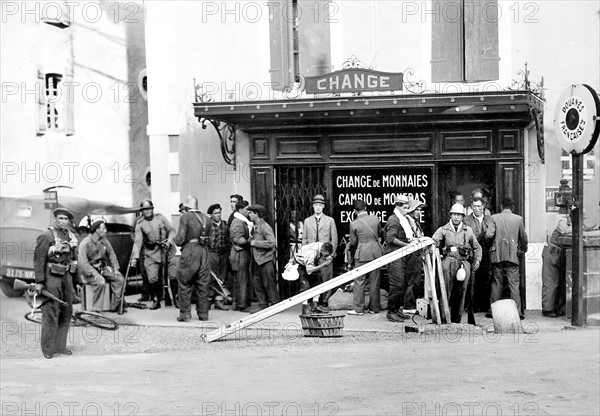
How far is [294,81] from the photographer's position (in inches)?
544

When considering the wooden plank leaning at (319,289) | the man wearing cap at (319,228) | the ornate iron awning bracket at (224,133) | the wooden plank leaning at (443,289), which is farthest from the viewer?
the ornate iron awning bracket at (224,133)

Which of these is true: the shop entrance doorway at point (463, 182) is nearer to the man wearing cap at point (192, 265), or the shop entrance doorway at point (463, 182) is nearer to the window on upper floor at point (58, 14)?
the man wearing cap at point (192, 265)

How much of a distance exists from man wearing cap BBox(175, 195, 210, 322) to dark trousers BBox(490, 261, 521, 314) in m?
4.18

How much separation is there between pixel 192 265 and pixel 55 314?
8.20 ft

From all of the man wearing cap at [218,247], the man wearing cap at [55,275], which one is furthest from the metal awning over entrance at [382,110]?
the man wearing cap at [55,275]

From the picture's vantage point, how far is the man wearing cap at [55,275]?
9.78m

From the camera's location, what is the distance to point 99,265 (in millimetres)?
12742

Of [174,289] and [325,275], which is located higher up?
[325,275]

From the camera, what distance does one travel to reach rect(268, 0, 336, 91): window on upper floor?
13.7m

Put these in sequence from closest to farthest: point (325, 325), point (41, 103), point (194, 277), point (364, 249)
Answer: point (325, 325)
point (194, 277)
point (364, 249)
point (41, 103)

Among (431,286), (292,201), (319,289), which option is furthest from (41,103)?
(431,286)

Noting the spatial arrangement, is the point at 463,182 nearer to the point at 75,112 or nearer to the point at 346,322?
the point at 346,322

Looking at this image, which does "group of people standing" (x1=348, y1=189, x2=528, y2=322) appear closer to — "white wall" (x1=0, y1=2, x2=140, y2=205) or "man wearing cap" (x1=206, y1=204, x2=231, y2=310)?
"man wearing cap" (x1=206, y1=204, x2=231, y2=310)

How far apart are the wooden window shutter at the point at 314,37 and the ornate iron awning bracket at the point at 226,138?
1.57 metres
